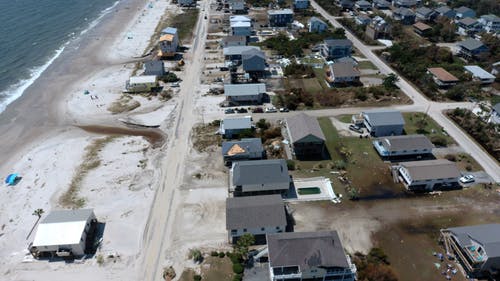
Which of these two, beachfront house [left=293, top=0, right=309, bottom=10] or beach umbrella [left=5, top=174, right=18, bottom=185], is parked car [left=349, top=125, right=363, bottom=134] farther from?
beachfront house [left=293, top=0, right=309, bottom=10]

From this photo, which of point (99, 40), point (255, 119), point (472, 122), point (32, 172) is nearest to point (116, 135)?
point (32, 172)

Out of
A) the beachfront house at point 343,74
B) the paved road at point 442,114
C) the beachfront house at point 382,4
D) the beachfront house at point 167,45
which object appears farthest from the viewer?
the beachfront house at point 382,4

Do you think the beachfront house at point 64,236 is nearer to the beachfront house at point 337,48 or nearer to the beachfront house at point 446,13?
the beachfront house at point 337,48

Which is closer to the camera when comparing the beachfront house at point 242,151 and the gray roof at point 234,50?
the beachfront house at point 242,151

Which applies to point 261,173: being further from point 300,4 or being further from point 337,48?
point 300,4

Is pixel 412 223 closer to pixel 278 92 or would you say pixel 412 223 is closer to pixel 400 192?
pixel 400 192

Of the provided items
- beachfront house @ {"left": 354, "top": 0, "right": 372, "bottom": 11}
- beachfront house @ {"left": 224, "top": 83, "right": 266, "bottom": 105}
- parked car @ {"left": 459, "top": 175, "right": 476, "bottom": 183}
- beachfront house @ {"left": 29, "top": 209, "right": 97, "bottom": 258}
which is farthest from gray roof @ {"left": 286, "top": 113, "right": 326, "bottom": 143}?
beachfront house @ {"left": 354, "top": 0, "right": 372, "bottom": 11}

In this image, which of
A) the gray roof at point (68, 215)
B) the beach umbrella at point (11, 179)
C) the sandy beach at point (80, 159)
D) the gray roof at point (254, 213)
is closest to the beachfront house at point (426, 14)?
the sandy beach at point (80, 159)
